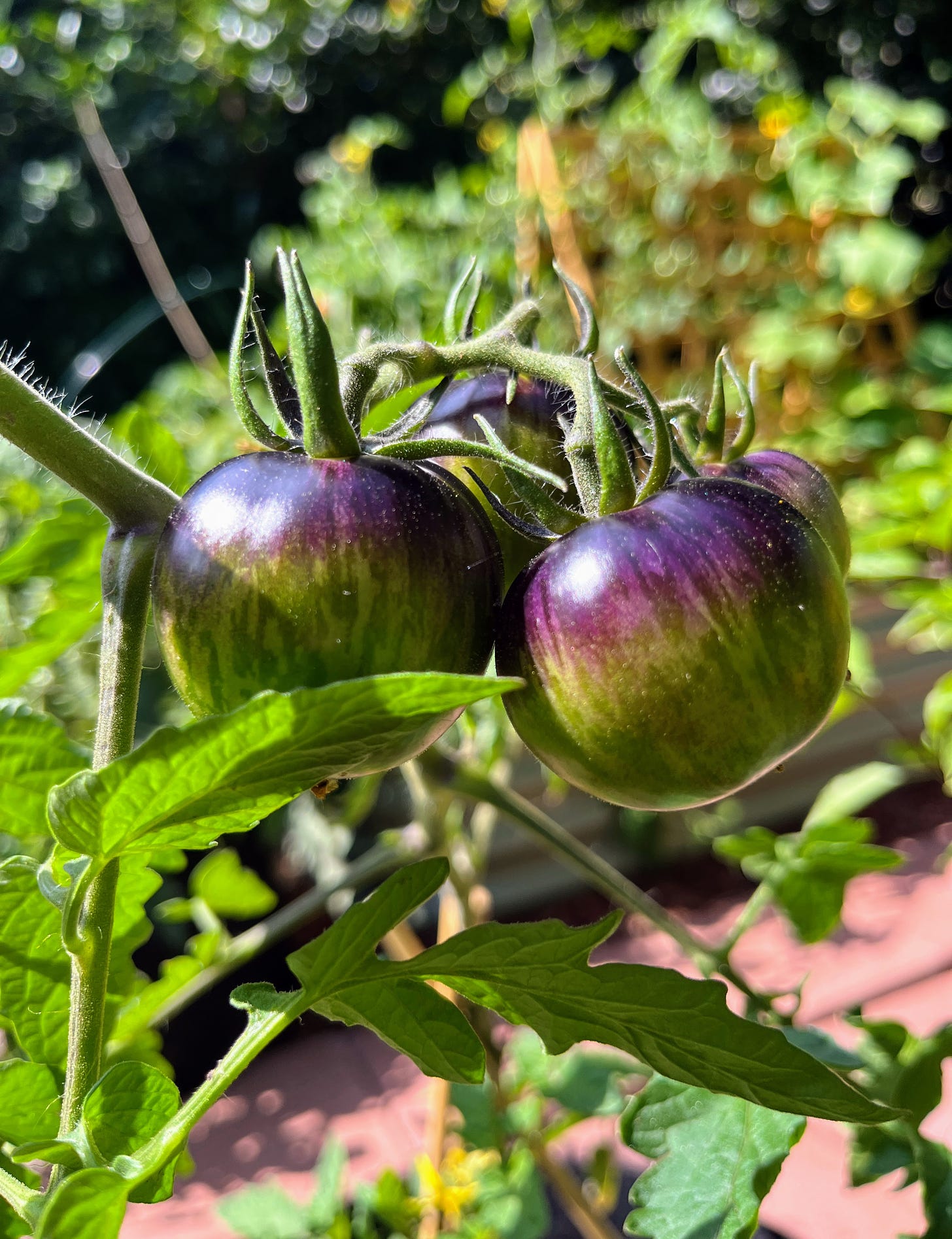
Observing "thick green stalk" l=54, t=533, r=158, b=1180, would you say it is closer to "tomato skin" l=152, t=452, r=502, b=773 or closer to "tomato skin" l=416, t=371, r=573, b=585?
"tomato skin" l=152, t=452, r=502, b=773

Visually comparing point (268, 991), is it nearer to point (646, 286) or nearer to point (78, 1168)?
point (78, 1168)

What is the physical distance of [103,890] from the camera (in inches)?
10.1

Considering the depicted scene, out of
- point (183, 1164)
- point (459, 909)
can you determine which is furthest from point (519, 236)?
point (183, 1164)

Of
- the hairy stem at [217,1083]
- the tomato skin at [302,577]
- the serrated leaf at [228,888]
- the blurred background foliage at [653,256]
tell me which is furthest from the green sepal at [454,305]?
the serrated leaf at [228,888]

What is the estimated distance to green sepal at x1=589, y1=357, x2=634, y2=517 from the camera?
279mm

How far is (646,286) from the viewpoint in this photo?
172cm

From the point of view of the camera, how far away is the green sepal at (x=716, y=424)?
0.34 m

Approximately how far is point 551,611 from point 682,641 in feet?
0.12

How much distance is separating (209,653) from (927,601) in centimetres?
85

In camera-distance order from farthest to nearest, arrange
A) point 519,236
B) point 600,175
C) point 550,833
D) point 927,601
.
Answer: point 600,175, point 519,236, point 927,601, point 550,833

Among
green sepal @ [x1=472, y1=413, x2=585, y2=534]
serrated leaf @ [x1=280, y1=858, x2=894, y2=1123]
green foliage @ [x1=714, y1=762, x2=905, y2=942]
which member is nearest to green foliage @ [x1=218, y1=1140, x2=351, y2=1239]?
green foliage @ [x1=714, y1=762, x2=905, y2=942]

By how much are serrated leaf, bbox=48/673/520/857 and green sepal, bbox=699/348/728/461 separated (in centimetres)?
18

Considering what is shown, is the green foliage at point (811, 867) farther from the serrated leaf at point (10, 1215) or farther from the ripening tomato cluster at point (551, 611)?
the serrated leaf at point (10, 1215)

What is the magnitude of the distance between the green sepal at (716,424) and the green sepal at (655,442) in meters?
0.05
